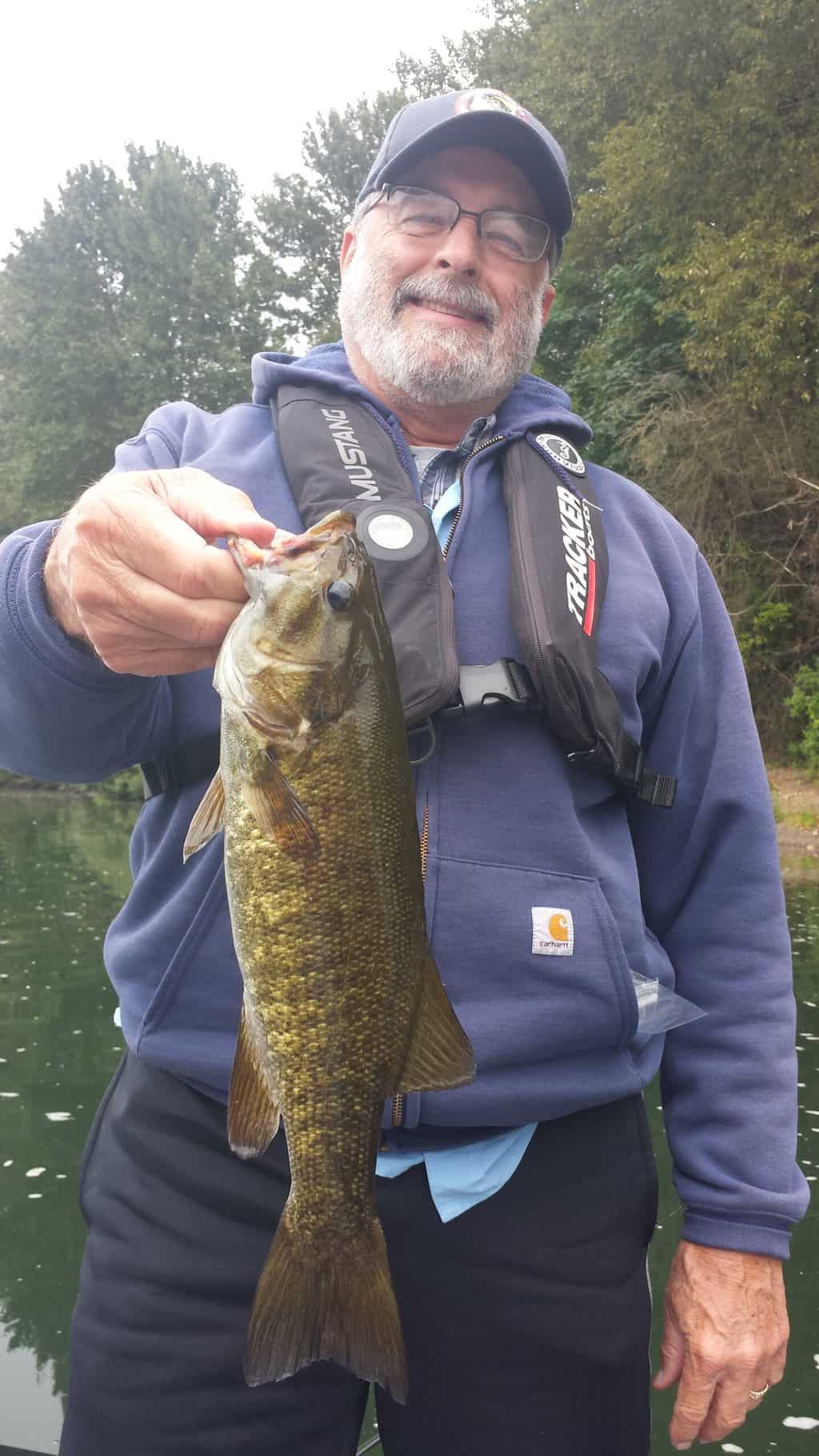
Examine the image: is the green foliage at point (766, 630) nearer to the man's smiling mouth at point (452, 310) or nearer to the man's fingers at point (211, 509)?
the man's smiling mouth at point (452, 310)

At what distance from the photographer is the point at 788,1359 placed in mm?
3832

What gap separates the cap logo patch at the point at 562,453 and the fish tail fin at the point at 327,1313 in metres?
1.61

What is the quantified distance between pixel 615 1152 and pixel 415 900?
0.78 m

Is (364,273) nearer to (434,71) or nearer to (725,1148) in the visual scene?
(725,1148)

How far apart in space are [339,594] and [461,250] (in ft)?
4.39

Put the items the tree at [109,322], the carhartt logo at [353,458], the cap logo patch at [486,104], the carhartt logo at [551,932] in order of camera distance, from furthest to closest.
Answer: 1. the tree at [109,322]
2. the cap logo patch at [486,104]
3. the carhartt logo at [353,458]
4. the carhartt logo at [551,932]

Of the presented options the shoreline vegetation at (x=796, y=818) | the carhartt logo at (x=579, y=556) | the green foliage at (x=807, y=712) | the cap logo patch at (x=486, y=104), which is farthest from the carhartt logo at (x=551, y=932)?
the green foliage at (x=807, y=712)

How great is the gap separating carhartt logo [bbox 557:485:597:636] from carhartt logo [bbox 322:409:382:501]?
1.30 ft

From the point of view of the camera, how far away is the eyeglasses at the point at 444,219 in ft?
8.89

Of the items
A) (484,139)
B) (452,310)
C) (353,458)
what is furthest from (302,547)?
(484,139)

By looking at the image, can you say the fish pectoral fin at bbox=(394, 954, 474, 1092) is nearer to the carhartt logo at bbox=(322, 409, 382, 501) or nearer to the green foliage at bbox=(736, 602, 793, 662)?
the carhartt logo at bbox=(322, 409, 382, 501)

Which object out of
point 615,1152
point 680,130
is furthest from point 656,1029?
point 680,130

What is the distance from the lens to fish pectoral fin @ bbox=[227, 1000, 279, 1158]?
1712 mm

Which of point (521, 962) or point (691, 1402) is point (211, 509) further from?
point (691, 1402)
